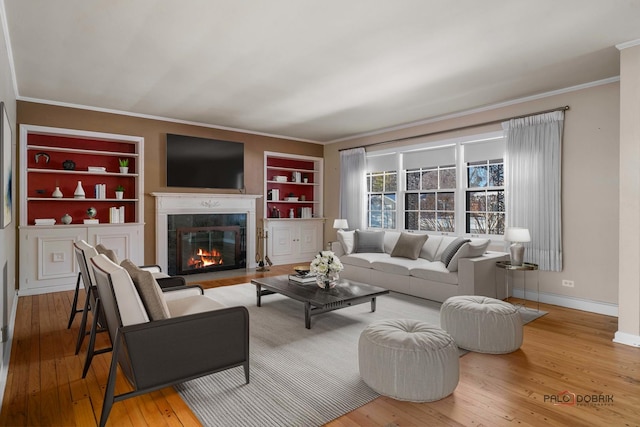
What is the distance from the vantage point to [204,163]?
6586 mm

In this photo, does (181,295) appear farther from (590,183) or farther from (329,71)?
(590,183)

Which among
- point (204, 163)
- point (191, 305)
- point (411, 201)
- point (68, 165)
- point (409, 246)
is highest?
point (204, 163)

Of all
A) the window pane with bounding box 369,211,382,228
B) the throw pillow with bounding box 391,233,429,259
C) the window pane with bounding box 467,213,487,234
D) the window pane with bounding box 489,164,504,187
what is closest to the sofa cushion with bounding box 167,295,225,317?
the throw pillow with bounding box 391,233,429,259

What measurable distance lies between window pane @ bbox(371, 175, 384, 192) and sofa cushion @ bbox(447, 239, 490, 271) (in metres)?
2.78

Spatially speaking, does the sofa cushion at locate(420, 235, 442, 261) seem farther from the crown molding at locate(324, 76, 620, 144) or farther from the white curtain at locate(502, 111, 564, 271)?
the crown molding at locate(324, 76, 620, 144)

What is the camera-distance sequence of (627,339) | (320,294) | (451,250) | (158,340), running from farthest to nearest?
1. (451,250)
2. (320,294)
3. (627,339)
4. (158,340)

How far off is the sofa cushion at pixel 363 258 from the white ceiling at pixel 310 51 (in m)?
2.30

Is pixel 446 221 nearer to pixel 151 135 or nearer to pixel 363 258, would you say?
pixel 363 258

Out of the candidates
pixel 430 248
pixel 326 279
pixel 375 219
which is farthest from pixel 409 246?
pixel 326 279

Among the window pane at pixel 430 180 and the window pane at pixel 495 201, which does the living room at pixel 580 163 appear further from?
the window pane at pixel 495 201

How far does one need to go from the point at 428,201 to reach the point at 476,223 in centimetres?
93

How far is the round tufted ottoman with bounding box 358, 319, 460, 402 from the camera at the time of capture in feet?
7.47

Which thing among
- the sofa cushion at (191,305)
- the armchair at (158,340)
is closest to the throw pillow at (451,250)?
the sofa cushion at (191,305)

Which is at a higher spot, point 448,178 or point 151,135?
point 151,135
